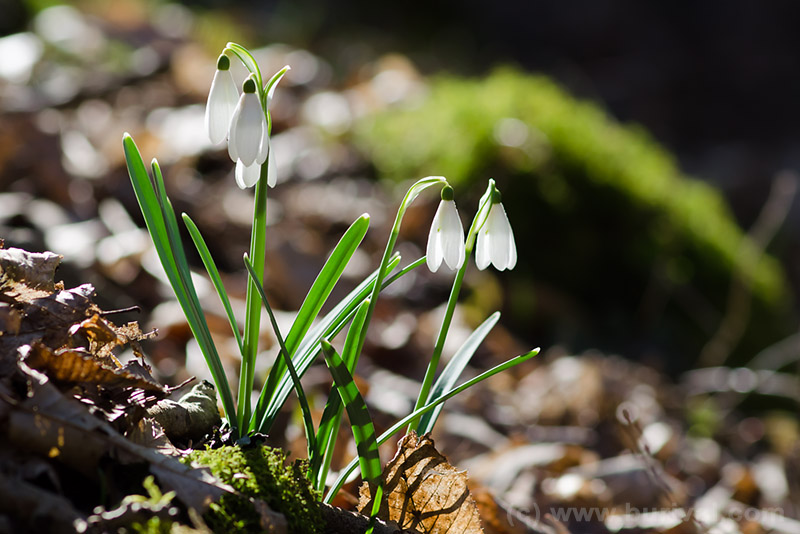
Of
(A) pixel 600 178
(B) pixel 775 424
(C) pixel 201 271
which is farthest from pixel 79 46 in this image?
(B) pixel 775 424

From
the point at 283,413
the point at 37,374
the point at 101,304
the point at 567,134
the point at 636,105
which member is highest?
the point at 37,374

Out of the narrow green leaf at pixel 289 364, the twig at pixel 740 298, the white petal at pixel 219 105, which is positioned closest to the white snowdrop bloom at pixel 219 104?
the white petal at pixel 219 105

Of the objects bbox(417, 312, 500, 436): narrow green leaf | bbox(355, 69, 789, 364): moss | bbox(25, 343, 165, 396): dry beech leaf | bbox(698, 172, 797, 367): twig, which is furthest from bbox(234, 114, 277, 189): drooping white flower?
bbox(698, 172, 797, 367): twig

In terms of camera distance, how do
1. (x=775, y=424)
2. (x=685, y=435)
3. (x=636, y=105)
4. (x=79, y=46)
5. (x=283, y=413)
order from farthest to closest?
(x=636, y=105) < (x=79, y=46) < (x=775, y=424) < (x=685, y=435) < (x=283, y=413)

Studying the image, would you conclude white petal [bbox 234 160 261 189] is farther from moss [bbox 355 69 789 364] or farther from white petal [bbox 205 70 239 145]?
moss [bbox 355 69 789 364]

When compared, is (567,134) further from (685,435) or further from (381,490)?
(381,490)

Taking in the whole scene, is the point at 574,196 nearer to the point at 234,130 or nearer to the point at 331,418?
the point at 331,418

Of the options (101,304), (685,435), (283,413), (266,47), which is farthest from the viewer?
(266,47)
